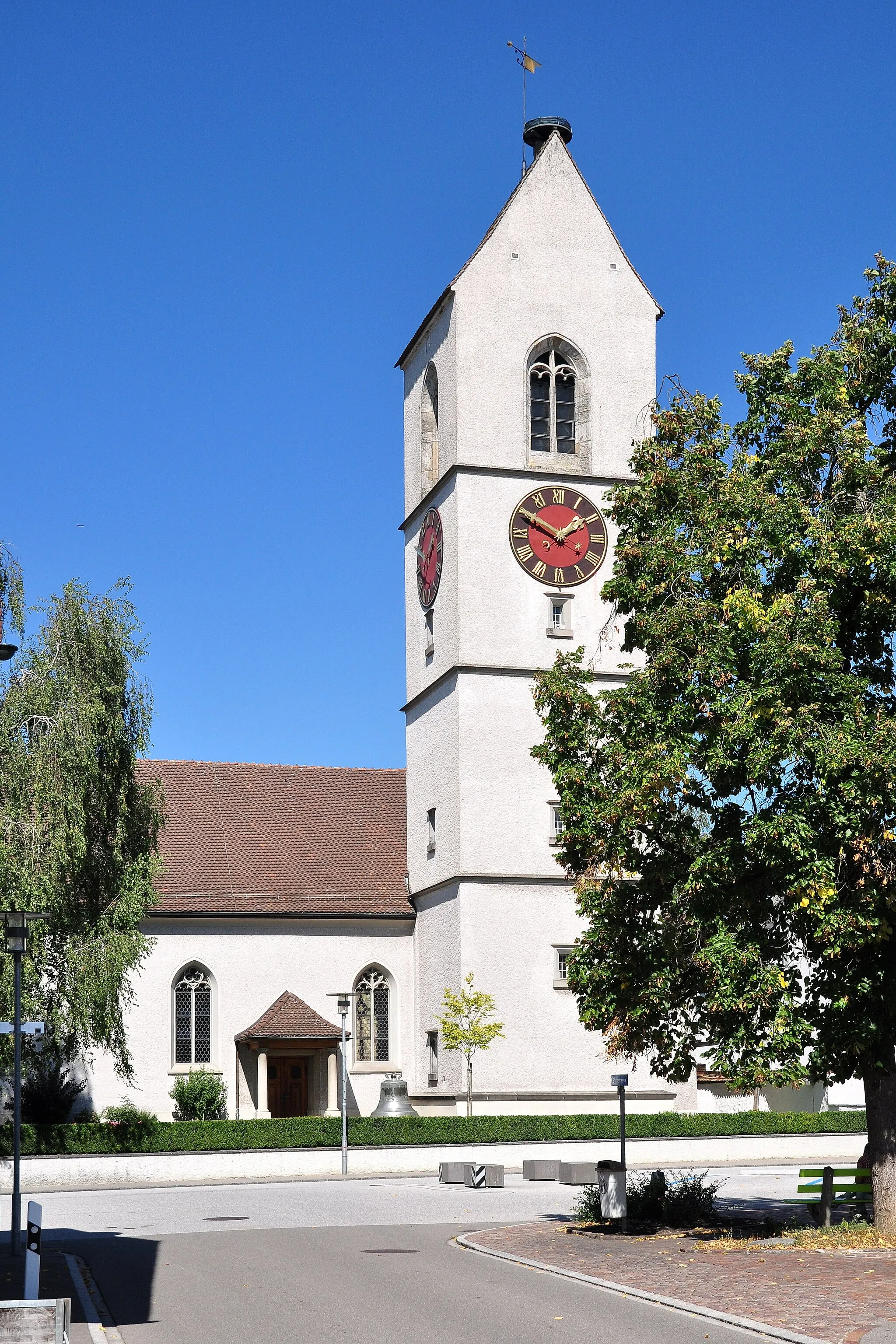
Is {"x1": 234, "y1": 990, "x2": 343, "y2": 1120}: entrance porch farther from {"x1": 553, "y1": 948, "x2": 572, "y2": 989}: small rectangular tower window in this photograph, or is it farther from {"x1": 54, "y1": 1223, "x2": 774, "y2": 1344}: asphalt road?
{"x1": 54, "y1": 1223, "x2": 774, "y2": 1344}: asphalt road

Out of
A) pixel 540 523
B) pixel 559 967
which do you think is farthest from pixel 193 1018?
pixel 540 523

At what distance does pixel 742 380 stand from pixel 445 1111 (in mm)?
24259

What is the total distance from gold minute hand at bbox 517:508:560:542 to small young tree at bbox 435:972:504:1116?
12.0 meters

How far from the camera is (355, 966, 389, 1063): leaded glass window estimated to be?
44875mm

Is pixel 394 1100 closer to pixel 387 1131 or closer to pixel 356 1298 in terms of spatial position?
pixel 387 1131

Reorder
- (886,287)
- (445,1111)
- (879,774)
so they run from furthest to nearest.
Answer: (445,1111) < (886,287) < (879,774)

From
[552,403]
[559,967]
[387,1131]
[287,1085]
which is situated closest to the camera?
[387,1131]

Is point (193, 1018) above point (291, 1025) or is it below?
above

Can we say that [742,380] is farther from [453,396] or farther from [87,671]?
[453,396]

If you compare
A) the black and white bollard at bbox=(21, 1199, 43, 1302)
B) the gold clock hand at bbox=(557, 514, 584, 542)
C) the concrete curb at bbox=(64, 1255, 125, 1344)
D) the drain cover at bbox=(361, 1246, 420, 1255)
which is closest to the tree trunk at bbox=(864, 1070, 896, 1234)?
the drain cover at bbox=(361, 1246, 420, 1255)

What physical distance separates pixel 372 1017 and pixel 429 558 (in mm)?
13222

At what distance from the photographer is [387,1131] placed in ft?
124

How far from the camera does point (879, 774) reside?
60.3 ft

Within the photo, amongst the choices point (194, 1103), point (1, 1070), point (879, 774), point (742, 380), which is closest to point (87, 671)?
point (1, 1070)
